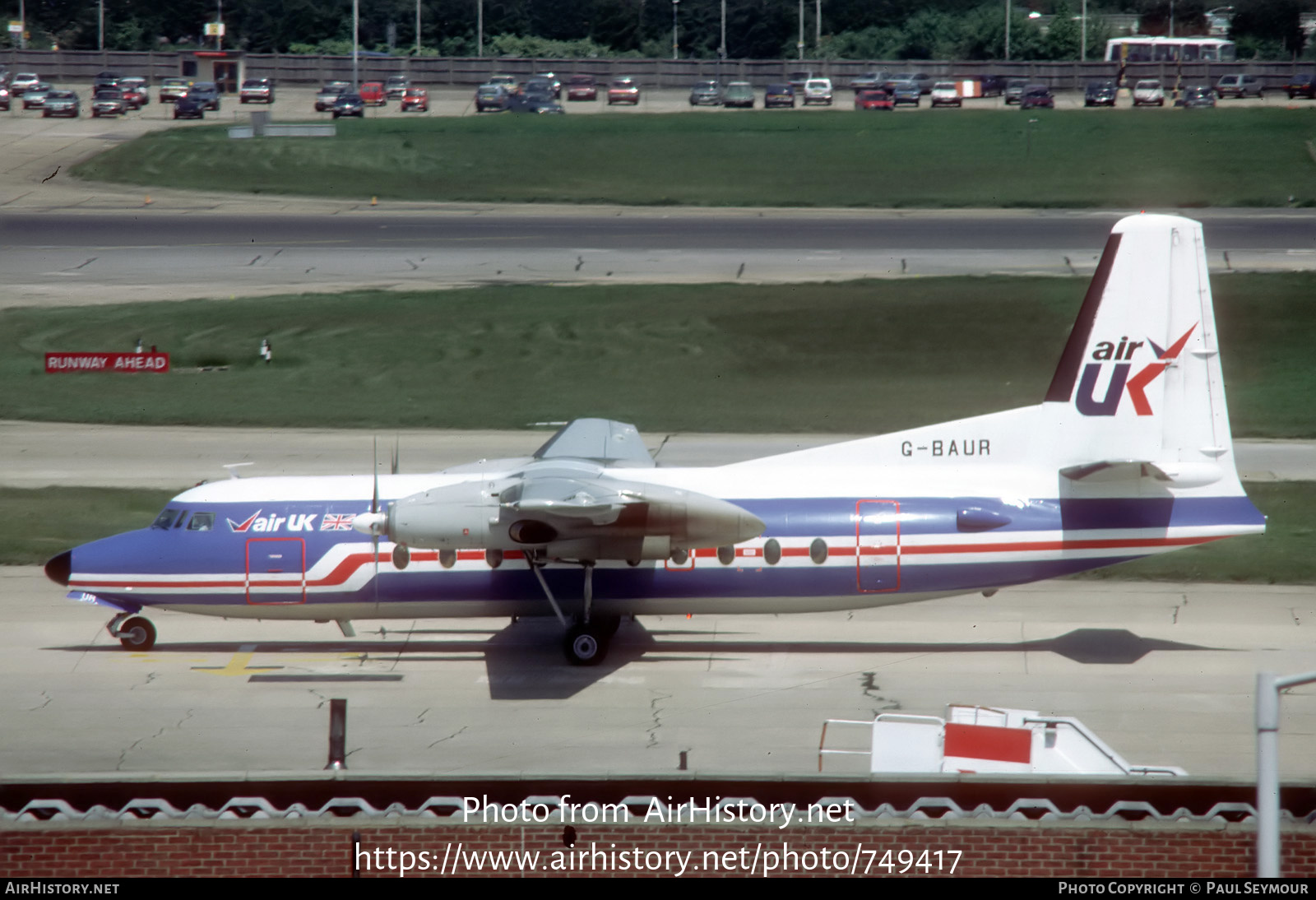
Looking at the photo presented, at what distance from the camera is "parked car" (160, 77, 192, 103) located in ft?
314

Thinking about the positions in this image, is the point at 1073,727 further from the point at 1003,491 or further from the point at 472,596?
the point at 472,596

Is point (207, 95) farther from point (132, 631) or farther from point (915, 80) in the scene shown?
point (132, 631)

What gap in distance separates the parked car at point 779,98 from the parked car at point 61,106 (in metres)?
44.9

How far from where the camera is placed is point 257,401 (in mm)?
42562

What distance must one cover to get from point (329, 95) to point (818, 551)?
3191 inches

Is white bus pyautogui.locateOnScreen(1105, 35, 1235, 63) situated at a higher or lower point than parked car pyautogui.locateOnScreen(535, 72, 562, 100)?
higher

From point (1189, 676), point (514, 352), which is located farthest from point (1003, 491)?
point (514, 352)

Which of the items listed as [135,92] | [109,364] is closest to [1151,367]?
[109,364]

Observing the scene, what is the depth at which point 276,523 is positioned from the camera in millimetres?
23078

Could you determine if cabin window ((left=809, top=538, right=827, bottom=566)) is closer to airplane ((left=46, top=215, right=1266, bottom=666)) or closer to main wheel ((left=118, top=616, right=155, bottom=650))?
airplane ((left=46, top=215, right=1266, bottom=666))

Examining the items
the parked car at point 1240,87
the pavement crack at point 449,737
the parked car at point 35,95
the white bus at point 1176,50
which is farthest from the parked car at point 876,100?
the pavement crack at point 449,737

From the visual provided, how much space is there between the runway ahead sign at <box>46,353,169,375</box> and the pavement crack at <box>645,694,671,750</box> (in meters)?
29.8

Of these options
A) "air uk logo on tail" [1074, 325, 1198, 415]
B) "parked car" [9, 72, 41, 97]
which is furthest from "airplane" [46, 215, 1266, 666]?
"parked car" [9, 72, 41, 97]

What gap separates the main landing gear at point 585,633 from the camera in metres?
22.5
